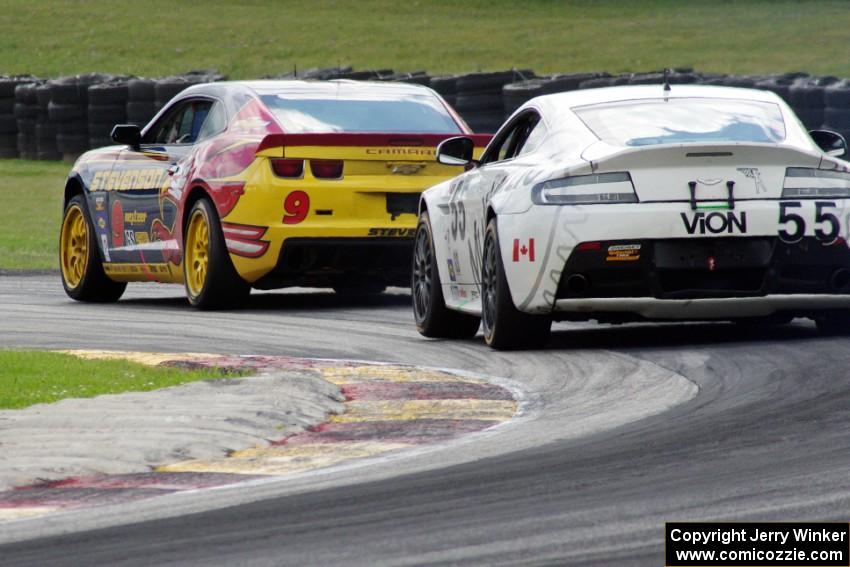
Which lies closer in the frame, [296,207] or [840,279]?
[840,279]

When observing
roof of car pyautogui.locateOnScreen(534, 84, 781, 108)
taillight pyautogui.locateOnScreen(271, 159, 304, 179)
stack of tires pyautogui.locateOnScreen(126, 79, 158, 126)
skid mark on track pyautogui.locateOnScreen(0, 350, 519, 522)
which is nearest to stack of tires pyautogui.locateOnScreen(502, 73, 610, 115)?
stack of tires pyautogui.locateOnScreen(126, 79, 158, 126)

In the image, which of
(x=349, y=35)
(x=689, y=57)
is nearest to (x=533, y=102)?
(x=689, y=57)

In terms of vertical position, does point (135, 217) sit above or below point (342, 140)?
below

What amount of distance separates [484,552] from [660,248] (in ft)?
14.4

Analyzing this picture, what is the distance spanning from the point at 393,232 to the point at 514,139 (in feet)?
6.76

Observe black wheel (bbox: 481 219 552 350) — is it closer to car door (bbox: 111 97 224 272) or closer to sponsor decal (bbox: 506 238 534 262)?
sponsor decal (bbox: 506 238 534 262)

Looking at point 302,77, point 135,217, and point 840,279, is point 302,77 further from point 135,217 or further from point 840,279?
point 840,279

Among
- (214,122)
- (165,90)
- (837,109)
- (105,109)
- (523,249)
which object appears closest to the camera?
(523,249)

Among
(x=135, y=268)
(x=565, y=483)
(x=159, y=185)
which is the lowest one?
(x=135, y=268)

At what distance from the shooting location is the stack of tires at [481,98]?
81.4ft

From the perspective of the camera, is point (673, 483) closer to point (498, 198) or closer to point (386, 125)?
point (498, 198)

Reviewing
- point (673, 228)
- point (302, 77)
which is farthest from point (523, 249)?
point (302, 77)

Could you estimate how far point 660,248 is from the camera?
901 centimetres

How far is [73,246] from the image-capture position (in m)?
14.7
